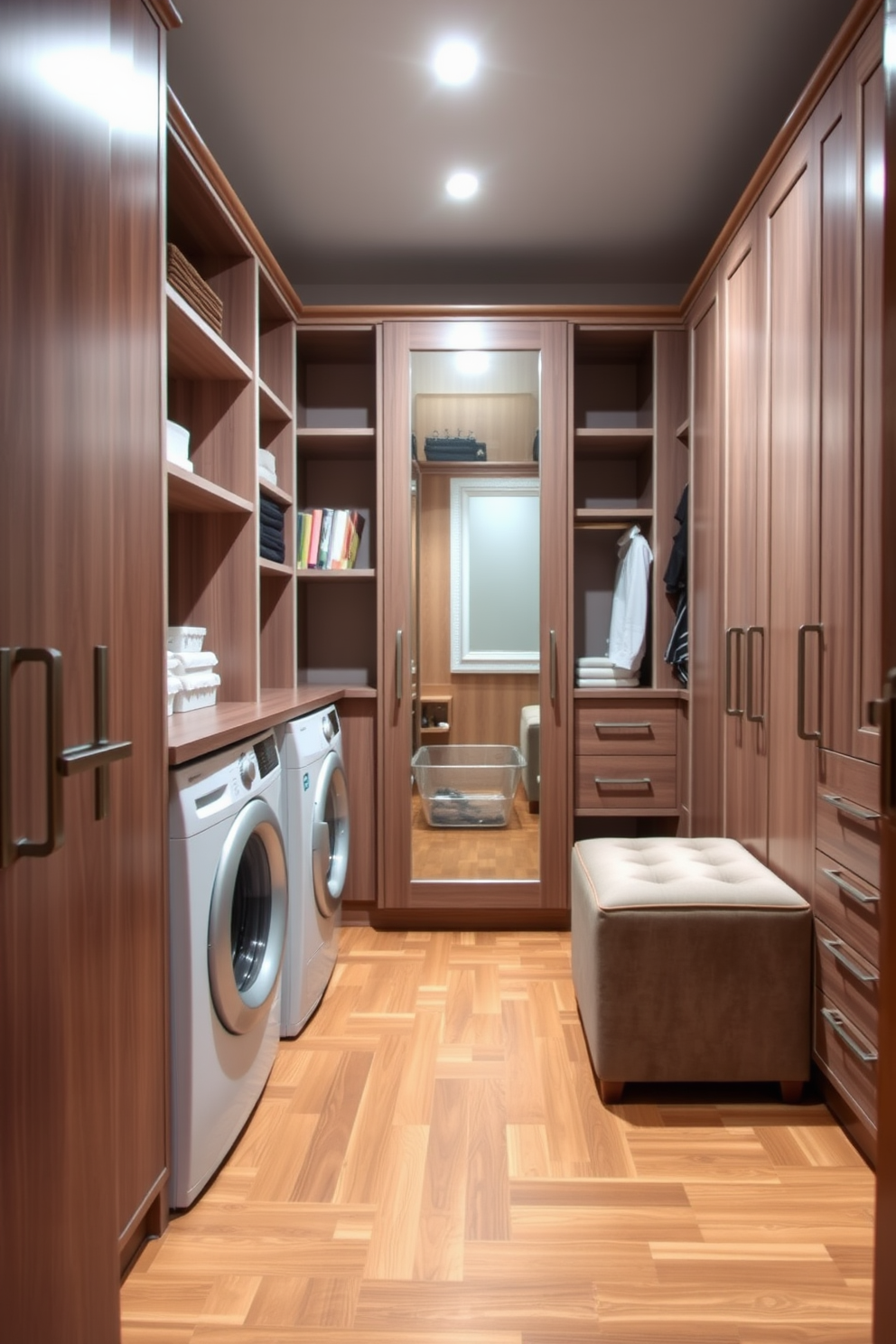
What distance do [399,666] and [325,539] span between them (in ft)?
2.02

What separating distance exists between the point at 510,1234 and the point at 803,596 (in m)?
1.50

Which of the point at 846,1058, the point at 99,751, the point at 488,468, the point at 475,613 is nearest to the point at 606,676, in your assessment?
the point at 475,613

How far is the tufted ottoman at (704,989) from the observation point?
6.26 feet

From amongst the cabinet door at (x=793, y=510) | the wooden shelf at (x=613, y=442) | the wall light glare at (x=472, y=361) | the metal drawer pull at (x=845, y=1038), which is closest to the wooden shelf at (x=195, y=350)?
the wall light glare at (x=472, y=361)

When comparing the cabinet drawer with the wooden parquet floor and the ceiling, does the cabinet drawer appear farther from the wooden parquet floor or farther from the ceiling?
the ceiling

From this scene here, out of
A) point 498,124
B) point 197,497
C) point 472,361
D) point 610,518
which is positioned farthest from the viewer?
point 610,518

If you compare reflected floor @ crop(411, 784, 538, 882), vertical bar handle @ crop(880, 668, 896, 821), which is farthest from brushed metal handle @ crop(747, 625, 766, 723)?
vertical bar handle @ crop(880, 668, 896, 821)

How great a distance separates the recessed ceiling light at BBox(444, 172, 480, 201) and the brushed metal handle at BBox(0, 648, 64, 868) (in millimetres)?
2546

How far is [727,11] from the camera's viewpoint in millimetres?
2012

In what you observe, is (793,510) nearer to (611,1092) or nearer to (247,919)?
(611,1092)

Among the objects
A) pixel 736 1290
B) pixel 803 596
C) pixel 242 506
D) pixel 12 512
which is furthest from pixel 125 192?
pixel 736 1290

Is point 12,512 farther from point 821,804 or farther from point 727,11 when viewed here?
point 727,11

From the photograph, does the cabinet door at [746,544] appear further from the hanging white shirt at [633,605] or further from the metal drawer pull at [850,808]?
the hanging white shirt at [633,605]

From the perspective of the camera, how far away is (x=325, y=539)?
10.6ft
